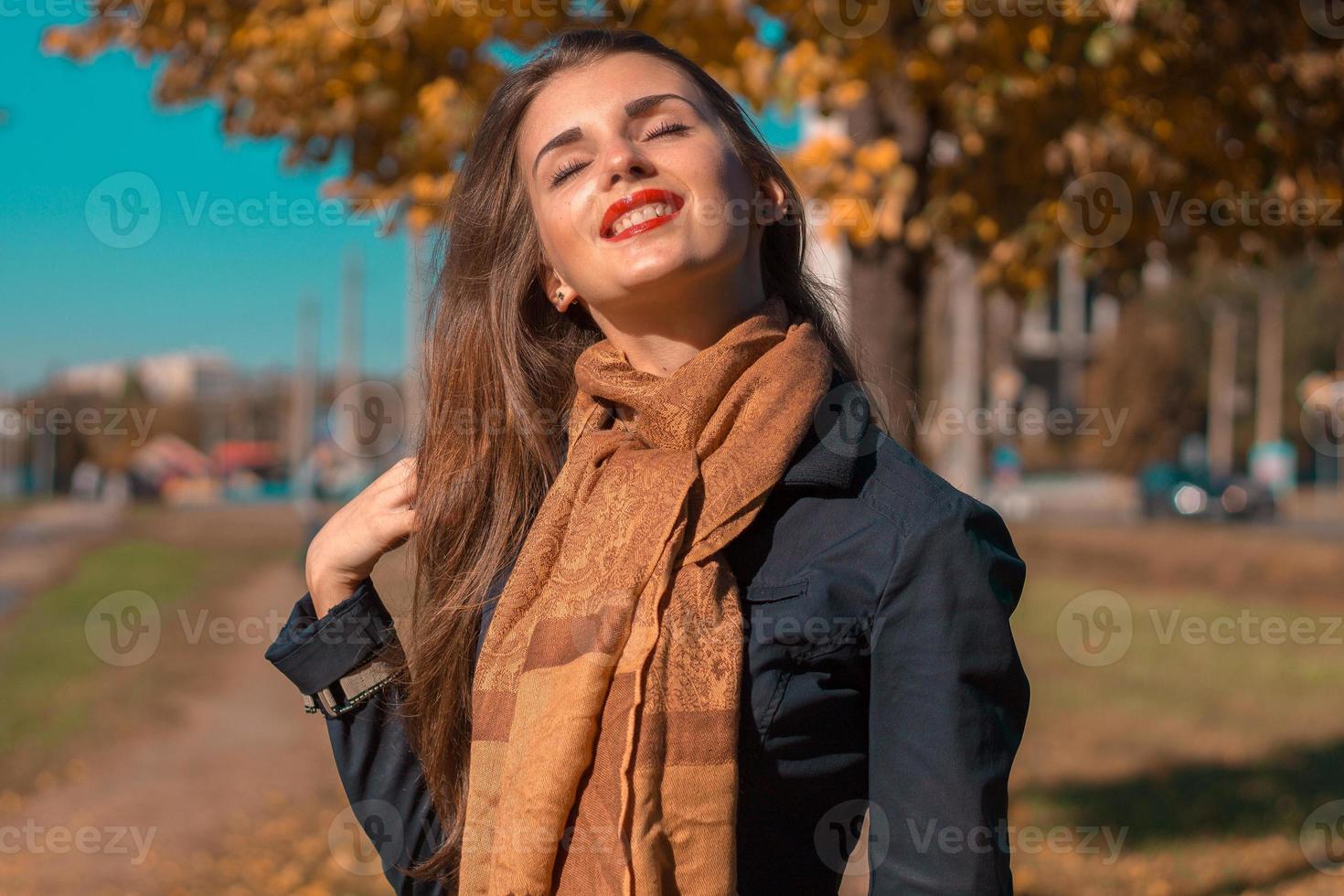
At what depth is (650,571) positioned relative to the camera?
1.67 m

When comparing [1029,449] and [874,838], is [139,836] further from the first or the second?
[1029,449]

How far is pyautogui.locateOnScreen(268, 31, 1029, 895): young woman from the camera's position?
1.56 metres

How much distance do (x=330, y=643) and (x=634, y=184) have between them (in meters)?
0.82

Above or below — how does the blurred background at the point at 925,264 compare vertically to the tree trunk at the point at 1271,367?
above

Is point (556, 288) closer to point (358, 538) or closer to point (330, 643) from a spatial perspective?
point (358, 538)

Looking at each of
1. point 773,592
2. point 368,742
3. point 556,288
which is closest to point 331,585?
point 368,742

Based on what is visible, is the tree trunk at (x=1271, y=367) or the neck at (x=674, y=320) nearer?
the neck at (x=674, y=320)

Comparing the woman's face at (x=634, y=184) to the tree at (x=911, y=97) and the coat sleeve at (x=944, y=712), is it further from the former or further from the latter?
the tree at (x=911, y=97)

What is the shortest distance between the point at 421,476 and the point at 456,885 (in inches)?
24.7

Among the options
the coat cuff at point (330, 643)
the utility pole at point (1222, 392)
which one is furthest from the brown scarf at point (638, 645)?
the utility pole at point (1222, 392)

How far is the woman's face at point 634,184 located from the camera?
177 centimetres

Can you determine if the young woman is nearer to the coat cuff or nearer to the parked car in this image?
the coat cuff

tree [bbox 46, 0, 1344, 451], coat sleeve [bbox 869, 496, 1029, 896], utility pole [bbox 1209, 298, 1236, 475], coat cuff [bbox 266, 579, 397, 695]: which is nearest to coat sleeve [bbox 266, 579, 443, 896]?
coat cuff [bbox 266, 579, 397, 695]

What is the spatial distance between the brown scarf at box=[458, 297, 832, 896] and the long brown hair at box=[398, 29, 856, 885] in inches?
5.8
